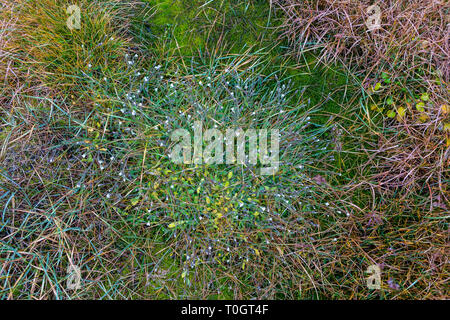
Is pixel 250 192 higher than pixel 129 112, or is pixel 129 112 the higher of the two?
pixel 129 112

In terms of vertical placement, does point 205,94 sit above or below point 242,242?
above

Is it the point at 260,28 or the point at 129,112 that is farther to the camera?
the point at 260,28

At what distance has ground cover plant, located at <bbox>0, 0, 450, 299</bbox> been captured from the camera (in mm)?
2223

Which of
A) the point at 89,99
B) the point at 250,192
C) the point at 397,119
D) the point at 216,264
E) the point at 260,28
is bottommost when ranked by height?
the point at 216,264

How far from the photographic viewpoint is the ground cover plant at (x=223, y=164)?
222 cm

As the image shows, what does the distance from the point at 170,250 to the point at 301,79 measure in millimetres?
1767

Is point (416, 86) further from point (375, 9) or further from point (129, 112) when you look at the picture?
point (129, 112)

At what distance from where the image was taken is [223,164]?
2252 millimetres

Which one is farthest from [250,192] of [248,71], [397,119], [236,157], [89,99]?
[89,99]

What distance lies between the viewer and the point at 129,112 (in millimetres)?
2303

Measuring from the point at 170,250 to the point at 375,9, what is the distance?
8.35 ft

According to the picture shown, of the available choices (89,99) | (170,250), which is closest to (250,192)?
(170,250)

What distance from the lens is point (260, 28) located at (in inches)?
98.0

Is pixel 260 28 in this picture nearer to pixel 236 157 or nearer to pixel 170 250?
pixel 236 157
